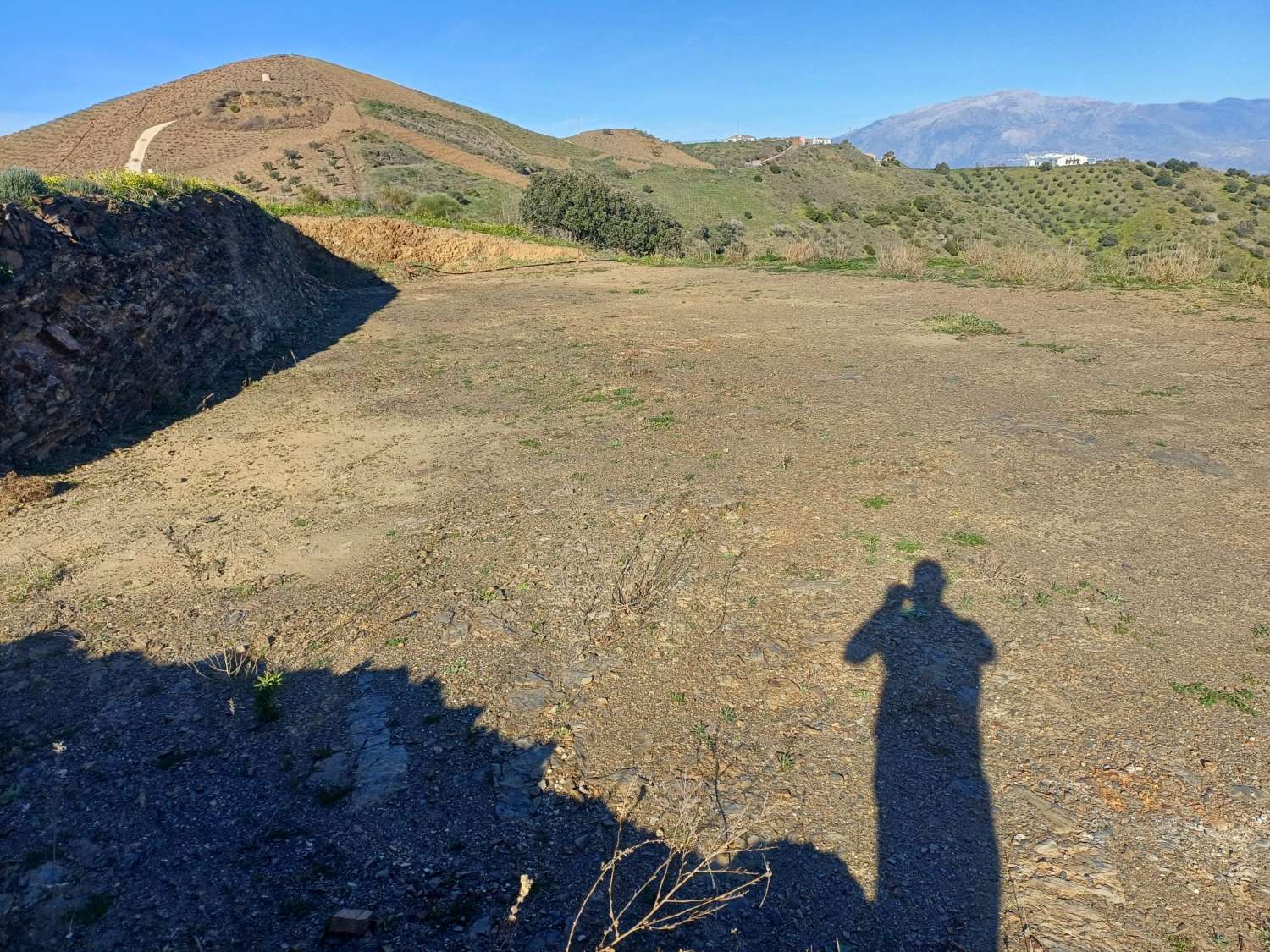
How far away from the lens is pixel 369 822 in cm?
320

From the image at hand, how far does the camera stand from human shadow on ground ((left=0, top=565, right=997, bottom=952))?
8.87ft

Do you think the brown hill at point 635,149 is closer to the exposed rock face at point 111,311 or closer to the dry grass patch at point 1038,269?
the dry grass patch at point 1038,269

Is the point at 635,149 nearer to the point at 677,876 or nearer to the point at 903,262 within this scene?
the point at 903,262

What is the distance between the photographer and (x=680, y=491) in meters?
6.33

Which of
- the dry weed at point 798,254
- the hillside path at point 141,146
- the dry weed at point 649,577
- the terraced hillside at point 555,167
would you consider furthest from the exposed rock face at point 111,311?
the hillside path at point 141,146

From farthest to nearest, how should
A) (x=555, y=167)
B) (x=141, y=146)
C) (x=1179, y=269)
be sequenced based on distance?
(x=555, y=167)
(x=141, y=146)
(x=1179, y=269)

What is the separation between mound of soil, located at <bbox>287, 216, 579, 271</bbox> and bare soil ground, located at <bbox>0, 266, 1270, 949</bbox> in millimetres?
12788

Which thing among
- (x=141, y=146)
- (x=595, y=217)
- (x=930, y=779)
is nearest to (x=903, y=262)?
(x=595, y=217)

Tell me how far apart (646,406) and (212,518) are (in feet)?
15.3

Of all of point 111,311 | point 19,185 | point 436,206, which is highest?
point 436,206

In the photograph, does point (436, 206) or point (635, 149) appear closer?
point (436, 206)

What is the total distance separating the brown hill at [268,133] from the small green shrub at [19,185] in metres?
28.4

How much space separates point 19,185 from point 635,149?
2511 inches

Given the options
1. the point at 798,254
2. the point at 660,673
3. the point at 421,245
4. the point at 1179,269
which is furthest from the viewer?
the point at 421,245
